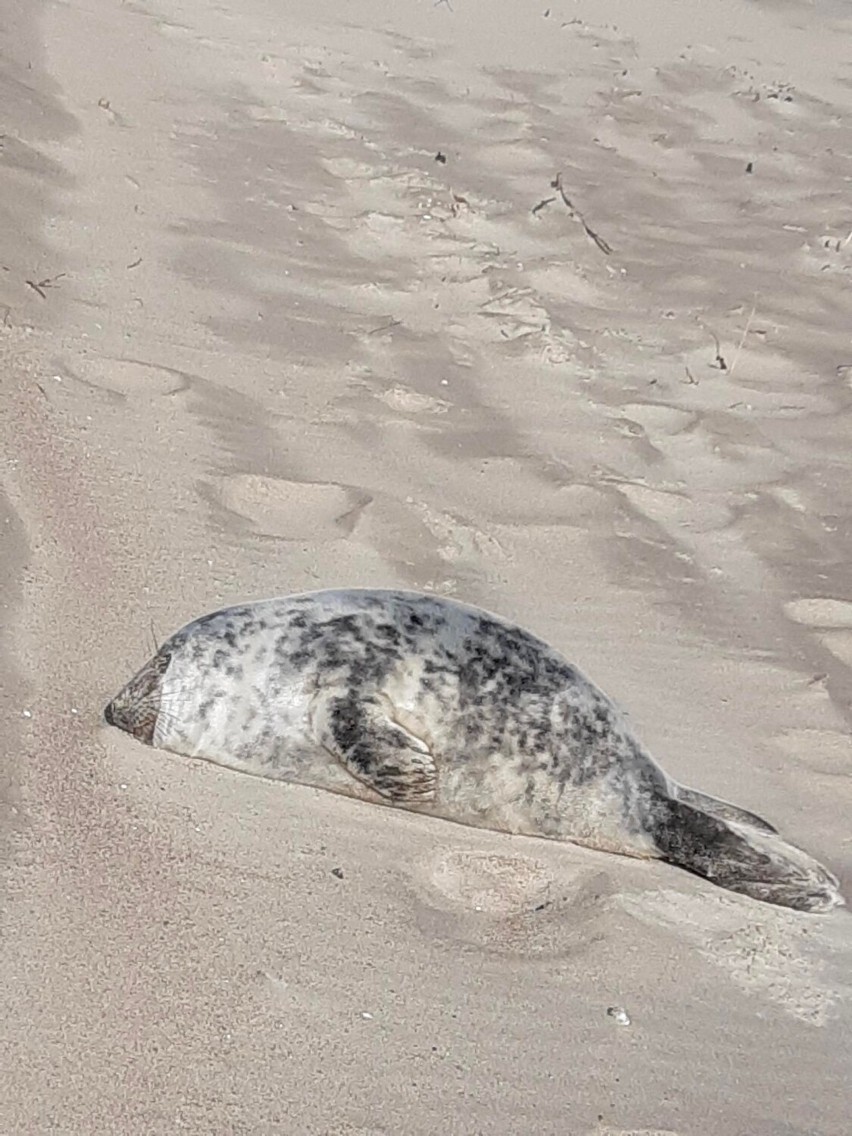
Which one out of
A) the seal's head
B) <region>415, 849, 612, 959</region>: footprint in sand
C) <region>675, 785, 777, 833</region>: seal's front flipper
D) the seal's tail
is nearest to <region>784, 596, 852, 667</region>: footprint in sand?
<region>675, 785, 777, 833</region>: seal's front flipper

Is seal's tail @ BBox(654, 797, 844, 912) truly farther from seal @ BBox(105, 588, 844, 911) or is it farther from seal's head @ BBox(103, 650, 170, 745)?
seal's head @ BBox(103, 650, 170, 745)

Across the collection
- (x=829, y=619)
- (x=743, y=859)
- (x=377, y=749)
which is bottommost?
(x=829, y=619)

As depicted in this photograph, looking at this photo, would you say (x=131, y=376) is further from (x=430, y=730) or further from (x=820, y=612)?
(x=820, y=612)

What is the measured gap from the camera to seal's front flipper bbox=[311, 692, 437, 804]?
339cm

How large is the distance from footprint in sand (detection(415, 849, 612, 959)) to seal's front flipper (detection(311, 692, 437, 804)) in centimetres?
18

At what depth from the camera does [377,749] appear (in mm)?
3400

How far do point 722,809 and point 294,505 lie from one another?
6.03ft

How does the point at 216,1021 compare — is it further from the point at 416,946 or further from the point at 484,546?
the point at 484,546

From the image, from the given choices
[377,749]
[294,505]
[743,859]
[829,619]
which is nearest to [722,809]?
[743,859]

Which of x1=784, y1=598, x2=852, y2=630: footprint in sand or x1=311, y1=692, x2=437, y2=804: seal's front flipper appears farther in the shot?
x1=784, y1=598, x2=852, y2=630: footprint in sand

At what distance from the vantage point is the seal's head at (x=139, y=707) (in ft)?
11.4

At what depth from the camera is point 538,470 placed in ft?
17.7

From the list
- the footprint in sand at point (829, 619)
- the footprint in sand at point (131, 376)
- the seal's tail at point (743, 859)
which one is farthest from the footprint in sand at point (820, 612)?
the footprint in sand at point (131, 376)

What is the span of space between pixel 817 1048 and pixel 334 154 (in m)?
6.32
